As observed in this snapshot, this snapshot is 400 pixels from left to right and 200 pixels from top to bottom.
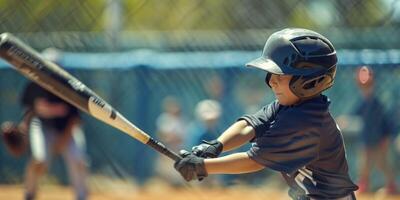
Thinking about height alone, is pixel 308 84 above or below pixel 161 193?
above

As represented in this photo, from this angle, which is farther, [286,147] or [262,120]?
[262,120]

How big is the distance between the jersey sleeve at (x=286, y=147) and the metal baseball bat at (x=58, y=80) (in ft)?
1.28

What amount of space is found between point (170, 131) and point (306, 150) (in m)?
5.55

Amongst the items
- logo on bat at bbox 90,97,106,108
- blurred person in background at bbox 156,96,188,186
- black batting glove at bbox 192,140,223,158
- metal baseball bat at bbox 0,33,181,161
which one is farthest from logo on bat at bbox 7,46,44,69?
blurred person in background at bbox 156,96,188,186

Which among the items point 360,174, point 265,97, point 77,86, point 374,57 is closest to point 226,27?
point 265,97

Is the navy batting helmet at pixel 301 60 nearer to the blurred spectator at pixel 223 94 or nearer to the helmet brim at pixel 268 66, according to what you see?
the helmet brim at pixel 268 66

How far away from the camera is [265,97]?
8281 mm

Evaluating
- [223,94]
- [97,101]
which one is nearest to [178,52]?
[223,94]

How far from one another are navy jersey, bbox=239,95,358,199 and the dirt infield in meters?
3.86

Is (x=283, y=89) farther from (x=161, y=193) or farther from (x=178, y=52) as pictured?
(x=161, y=193)

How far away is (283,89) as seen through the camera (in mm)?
4086

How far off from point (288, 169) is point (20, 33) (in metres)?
4.42

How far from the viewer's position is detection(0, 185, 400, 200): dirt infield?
832 centimetres

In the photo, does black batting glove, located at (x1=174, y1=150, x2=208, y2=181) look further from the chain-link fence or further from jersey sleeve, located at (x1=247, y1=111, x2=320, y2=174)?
the chain-link fence
